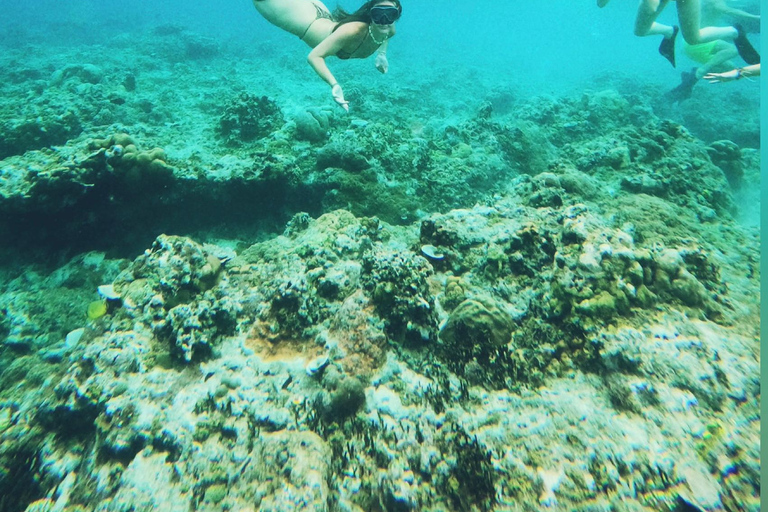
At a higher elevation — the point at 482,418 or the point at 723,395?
the point at 723,395

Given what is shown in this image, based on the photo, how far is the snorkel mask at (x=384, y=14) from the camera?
3645 millimetres

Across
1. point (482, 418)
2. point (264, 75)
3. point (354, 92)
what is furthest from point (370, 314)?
point (264, 75)

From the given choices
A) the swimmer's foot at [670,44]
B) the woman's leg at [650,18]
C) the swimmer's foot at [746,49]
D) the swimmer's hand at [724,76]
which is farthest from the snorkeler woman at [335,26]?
the swimmer's foot at [746,49]

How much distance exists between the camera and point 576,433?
201 cm

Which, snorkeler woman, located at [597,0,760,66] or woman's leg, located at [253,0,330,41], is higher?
snorkeler woman, located at [597,0,760,66]

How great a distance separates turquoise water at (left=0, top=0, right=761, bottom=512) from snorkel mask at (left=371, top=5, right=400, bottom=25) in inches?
92.7

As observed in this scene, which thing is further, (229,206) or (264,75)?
(264,75)

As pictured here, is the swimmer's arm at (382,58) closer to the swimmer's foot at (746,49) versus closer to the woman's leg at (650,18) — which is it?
the woman's leg at (650,18)

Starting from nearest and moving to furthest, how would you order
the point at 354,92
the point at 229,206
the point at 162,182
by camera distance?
the point at 162,182 → the point at 229,206 → the point at 354,92

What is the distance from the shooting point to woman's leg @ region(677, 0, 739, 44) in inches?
244

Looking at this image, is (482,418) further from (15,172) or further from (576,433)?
(15,172)

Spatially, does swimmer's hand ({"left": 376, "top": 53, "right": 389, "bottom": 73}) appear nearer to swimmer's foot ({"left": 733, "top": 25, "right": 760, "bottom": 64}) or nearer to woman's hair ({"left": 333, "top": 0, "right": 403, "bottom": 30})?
woman's hair ({"left": 333, "top": 0, "right": 403, "bottom": 30})

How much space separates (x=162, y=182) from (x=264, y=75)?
42.7 ft

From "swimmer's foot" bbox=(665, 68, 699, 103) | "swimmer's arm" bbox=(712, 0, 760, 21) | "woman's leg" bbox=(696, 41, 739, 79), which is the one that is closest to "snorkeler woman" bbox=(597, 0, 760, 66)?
"woman's leg" bbox=(696, 41, 739, 79)
